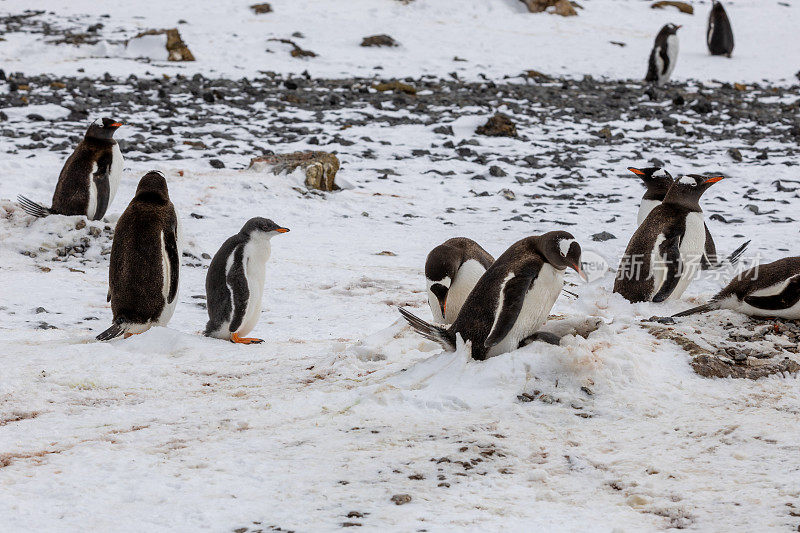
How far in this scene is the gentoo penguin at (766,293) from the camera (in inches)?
162

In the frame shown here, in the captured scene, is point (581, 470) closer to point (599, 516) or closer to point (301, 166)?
point (599, 516)

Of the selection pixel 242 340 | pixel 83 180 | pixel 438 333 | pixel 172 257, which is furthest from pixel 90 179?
pixel 438 333

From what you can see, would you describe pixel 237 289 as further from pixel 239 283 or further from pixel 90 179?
pixel 90 179

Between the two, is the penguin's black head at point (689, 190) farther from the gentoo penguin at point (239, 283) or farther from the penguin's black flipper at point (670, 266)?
the gentoo penguin at point (239, 283)

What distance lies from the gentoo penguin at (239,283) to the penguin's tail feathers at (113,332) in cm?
49

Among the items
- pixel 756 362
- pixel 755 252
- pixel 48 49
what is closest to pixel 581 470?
pixel 756 362

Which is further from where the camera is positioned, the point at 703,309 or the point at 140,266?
the point at 140,266

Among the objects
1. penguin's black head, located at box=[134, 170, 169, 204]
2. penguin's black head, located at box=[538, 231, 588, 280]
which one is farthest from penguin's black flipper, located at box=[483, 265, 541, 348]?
penguin's black head, located at box=[134, 170, 169, 204]

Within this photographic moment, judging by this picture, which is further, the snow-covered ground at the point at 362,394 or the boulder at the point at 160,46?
the boulder at the point at 160,46

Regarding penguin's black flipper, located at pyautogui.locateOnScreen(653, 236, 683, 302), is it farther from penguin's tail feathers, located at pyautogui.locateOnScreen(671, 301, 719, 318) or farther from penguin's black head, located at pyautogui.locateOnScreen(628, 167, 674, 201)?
penguin's black head, located at pyautogui.locateOnScreen(628, 167, 674, 201)

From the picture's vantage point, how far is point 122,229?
16.5 feet

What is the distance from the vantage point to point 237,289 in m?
4.95

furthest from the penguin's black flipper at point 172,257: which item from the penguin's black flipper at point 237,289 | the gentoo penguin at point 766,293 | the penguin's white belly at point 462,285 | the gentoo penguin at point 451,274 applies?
the gentoo penguin at point 766,293

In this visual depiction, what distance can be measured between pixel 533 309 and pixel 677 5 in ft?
73.7
